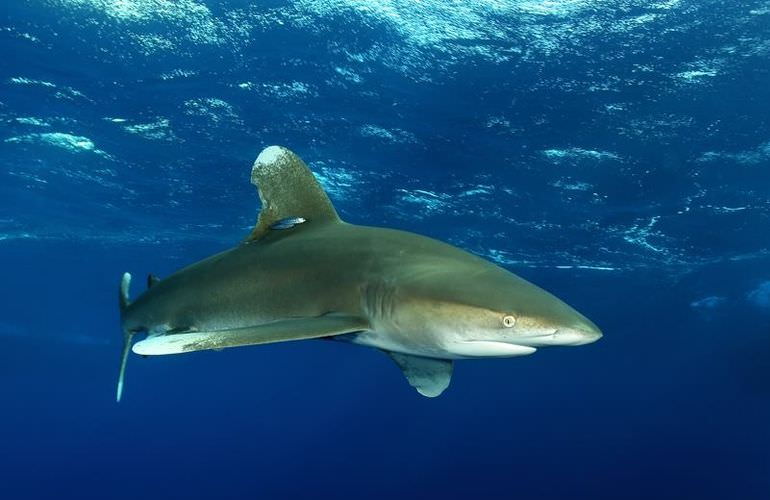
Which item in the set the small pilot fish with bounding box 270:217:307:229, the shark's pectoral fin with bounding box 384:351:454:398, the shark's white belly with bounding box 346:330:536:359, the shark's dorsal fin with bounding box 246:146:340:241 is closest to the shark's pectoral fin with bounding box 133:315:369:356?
the shark's white belly with bounding box 346:330:536:359

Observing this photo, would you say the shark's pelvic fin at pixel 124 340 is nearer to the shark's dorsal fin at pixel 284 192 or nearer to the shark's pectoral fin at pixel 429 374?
the shark's dorsal fin at pixel 284 192

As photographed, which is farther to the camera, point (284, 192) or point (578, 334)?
point (284, 192)

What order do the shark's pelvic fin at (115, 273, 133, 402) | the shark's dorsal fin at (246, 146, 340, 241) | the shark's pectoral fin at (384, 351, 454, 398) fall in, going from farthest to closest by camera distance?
1. the shark's pelvic fin at (115, 273, 133, 402)
2. the shark's dorsal fin at (246, 146, 340, 241)
3. the shark's pectoral fin at (384, 351, 454, 398)

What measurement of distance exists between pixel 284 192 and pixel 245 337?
200 centimetres

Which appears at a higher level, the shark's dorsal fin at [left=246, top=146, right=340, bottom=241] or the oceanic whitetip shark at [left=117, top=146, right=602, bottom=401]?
the shark's dorsal fin at [left=246, top=146, right=340, bottom=241]

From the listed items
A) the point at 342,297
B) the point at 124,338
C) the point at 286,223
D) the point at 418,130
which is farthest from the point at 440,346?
the point at 418,130

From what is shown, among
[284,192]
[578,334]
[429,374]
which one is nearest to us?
[578,334]

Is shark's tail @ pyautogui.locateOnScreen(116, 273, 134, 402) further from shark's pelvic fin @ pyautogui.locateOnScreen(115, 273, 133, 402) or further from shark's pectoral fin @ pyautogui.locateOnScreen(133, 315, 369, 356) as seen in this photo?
shark's pectoral fin @ pyautogui.locateOnScreen(133, 315, 369, 356)

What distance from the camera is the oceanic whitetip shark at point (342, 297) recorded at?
11.1ft

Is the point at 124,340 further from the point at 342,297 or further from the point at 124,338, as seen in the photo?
the point at 342,297

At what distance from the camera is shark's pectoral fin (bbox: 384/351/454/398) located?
4789 millimetres

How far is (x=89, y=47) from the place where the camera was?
1355 centimetres

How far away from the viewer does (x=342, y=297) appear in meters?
4.12

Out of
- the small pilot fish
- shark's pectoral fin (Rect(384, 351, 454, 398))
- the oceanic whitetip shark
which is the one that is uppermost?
the small pilot fish
